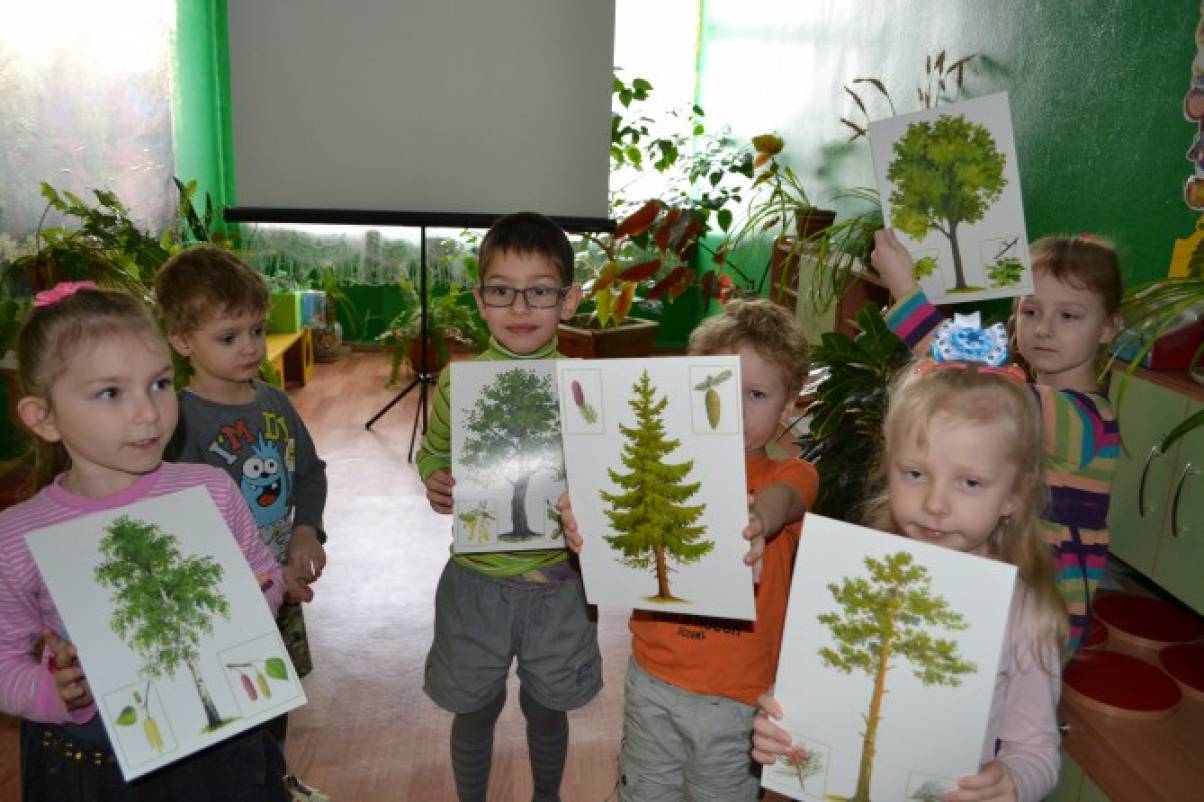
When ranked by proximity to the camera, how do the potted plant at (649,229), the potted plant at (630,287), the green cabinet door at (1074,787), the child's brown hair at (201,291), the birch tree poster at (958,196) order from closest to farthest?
1. the birch tree poster at (958,196)
2. the green cabinet door at (1074,787)
3. the child's brown hair at (201,291)
4. the potted plant at (630,287)
5. the potted plant at (649,229)

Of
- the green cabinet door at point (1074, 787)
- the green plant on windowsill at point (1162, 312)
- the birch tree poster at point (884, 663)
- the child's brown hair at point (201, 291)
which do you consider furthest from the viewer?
the child's brown hair at point (201, 291)

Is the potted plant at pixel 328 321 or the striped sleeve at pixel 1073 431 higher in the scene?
the striped sleeve at pixel 1073 431

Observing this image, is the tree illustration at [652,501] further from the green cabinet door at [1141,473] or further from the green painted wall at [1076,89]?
the green painted wall at [1076,89]

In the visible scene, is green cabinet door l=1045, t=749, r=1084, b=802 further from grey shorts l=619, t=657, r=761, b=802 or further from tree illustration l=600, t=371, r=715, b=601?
tree illustration l=600, t=371, r=715, b=601

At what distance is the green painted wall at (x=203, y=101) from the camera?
5520 mm

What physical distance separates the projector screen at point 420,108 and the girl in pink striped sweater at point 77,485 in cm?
274

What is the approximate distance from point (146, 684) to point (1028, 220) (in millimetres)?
2502

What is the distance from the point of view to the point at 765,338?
156 centimetres

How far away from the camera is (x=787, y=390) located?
159 centimetres

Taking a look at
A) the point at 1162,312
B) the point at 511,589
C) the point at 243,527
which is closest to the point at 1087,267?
the point at 1162,312

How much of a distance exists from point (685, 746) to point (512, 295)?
86cm

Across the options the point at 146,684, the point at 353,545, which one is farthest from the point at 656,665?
the point at 353,545

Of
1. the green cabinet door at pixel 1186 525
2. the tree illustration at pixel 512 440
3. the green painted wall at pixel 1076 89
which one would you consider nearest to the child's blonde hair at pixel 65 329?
the tree illustration at pixel 512 440

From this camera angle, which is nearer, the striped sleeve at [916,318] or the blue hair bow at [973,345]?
the blue hair bow at [973,345]
